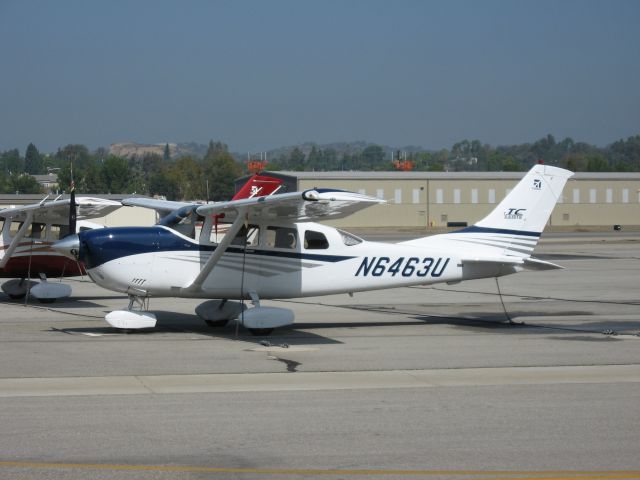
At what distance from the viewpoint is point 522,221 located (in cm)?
1579

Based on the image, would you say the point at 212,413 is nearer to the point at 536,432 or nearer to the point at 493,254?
the point at 536,432

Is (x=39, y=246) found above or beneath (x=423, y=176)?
beneath

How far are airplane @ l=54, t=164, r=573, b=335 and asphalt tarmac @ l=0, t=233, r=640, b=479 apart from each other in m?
0.67

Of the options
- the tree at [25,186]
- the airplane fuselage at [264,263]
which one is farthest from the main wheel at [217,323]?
the tree at [25,186]

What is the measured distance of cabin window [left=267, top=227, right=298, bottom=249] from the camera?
1470 cm

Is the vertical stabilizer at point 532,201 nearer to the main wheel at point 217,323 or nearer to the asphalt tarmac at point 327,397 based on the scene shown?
the asphalt tarmac at point 327,397

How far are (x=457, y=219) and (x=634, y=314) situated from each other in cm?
5685

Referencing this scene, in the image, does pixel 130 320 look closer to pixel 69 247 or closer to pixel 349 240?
pixel 69 247

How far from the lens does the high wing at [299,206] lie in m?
12.3

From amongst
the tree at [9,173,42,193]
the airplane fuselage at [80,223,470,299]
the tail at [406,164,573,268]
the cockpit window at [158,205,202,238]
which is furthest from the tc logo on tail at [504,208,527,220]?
the tree at [9,173,42,193]

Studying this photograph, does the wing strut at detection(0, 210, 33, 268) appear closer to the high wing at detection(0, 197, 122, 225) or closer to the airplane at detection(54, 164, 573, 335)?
the high wing at detection(0, 197, 122, 225)

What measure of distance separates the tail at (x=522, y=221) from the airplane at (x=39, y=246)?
25.7 feet

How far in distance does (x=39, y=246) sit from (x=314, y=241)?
7.84 meters

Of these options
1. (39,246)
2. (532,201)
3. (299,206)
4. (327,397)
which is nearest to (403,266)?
(532,201)
